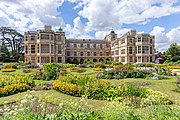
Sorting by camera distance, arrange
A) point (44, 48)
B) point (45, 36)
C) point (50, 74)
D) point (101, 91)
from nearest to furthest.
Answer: point (101, 91)
point (50, 74)
point (44, 48)
point (45, 36)

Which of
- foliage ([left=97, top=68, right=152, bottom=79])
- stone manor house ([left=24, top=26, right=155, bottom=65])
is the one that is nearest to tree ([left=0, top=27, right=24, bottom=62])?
stone manor house ([left=24, top=26, right=155, bottom=65])

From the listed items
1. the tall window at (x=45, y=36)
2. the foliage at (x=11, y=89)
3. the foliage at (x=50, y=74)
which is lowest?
the foliage at (x=11, y=89)

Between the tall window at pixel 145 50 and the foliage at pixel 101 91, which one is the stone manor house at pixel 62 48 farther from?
the foliage at pixel 101 91

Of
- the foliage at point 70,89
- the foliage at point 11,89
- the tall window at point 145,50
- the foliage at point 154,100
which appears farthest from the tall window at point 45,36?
the foliage at point 154,100

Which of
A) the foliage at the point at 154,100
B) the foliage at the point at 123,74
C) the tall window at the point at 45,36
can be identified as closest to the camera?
the foliage at the point at 154,100

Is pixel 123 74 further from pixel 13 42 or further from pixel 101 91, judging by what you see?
pixel 13 42

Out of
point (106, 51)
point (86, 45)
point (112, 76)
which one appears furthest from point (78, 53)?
point (112, 76)

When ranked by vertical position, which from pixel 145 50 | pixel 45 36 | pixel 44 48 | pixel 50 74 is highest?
Answer: pixel 45 36

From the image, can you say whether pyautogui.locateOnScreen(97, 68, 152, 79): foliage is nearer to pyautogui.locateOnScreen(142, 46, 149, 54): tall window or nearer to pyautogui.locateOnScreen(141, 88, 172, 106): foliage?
pyautogui.locateOnScreen(141, 88, 172, 106): foliage

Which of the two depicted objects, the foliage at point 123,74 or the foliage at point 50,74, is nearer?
the foliage at point 50,74

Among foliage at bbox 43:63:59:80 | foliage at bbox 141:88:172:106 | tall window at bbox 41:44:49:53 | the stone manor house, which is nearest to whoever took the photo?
foliage at bbox 141:88:172:106

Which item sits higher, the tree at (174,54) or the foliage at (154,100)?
the tree at (174,54)

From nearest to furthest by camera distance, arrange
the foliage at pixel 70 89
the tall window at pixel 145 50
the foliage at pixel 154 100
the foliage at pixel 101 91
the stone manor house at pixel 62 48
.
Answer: the foliage at pixel 154 100
the foliage at pixel 101 91
the foliage at pixel 70 89
the stone manor house at pixel 62 48
the tall window at pixel 145 50

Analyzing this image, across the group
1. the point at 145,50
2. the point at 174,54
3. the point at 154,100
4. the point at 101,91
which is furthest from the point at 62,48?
the point at 154,100
